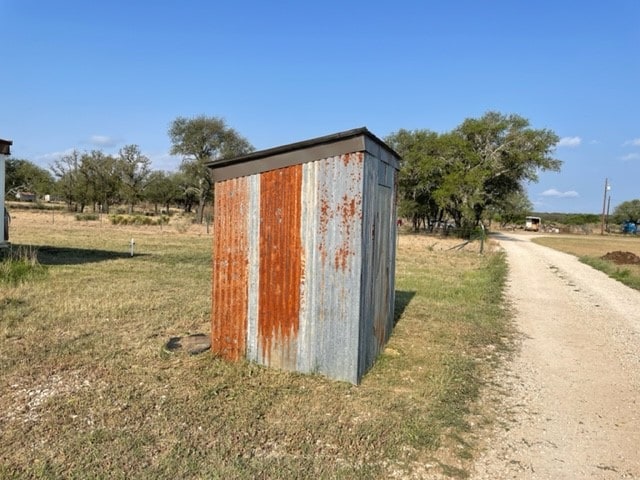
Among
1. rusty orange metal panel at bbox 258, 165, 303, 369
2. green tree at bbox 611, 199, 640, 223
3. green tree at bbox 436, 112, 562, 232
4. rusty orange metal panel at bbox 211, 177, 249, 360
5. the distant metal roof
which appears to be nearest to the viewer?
rusty orange metal panel at bbox 258, 165, 303, 369

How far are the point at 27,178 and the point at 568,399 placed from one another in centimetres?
6713

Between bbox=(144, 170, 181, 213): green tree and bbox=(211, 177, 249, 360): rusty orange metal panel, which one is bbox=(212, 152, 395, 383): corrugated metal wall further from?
bbox=(144, 170, 181, 213): green tree

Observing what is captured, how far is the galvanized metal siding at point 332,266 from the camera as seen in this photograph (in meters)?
4.50

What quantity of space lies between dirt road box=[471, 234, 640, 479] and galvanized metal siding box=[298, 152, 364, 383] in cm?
159

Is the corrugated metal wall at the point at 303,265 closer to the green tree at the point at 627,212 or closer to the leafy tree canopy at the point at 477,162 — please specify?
the leafy tree canopy at the point at 477,162

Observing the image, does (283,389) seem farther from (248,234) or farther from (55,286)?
(55,286)

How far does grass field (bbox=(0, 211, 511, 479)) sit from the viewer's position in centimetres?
311

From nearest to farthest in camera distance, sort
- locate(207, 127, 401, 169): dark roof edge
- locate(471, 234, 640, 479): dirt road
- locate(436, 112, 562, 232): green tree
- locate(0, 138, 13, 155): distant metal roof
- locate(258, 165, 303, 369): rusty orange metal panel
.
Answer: locate(471, 234, 640, 479): dirt road → locate(207, 127, 401, 169): dark roof edge → locate(258, 165, 303, 369): rusty orange metal panel → locate(0, 138, 13, 155): distant metal roof → locate(436, 112, 562, 232): green tree

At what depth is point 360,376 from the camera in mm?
4691

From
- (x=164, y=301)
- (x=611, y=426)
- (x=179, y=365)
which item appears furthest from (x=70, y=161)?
(x=611, y=426)

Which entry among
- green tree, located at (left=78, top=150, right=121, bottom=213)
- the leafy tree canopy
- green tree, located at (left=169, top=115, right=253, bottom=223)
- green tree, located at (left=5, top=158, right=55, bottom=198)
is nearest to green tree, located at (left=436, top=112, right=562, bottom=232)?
the leafy tree canopy

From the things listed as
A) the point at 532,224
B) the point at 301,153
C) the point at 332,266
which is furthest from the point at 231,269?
the point at 532,224

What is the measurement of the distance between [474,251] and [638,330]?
55.0ft

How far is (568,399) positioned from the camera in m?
4.53
